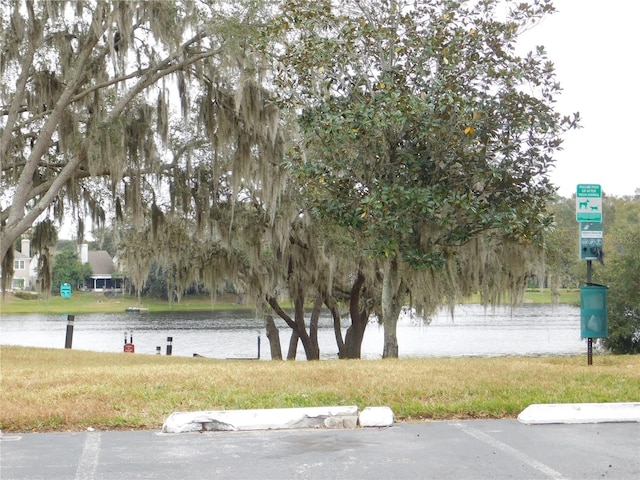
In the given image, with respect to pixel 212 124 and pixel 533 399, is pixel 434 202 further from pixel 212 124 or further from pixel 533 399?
pixel 212 124

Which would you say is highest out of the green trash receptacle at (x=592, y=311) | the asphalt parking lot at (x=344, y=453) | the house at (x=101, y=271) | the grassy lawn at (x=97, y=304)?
the house at (x=101, y=271)

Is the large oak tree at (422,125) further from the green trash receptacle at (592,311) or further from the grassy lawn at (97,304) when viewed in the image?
the grassy lawn at (97,304)

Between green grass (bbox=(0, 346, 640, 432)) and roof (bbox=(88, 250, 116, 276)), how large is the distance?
67.6 meters

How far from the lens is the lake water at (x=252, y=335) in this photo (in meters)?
34.5

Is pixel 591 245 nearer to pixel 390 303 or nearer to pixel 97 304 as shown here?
pixel 390 303

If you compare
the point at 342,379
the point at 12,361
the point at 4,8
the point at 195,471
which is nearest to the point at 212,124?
the point at 4,8

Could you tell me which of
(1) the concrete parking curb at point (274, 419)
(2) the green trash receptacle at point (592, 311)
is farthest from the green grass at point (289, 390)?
(2) the green trash receptacle at point (592, 311)

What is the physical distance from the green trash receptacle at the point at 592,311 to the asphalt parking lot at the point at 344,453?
4458 mm

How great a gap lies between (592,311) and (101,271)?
69.7 meters

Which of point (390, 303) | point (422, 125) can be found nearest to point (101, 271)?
point (390, 303)

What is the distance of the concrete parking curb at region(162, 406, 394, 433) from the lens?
7293 mm

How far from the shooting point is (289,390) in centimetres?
901

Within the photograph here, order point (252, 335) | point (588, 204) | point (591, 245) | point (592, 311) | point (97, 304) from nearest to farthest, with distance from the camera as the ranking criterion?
point (588, 204), point (591, 245), point (592, 311), point (252, 335), point (97, 304)

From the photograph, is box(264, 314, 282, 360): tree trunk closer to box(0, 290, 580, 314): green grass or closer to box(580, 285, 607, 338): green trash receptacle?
box(580, 285, 607, 338): green trash receptacle
